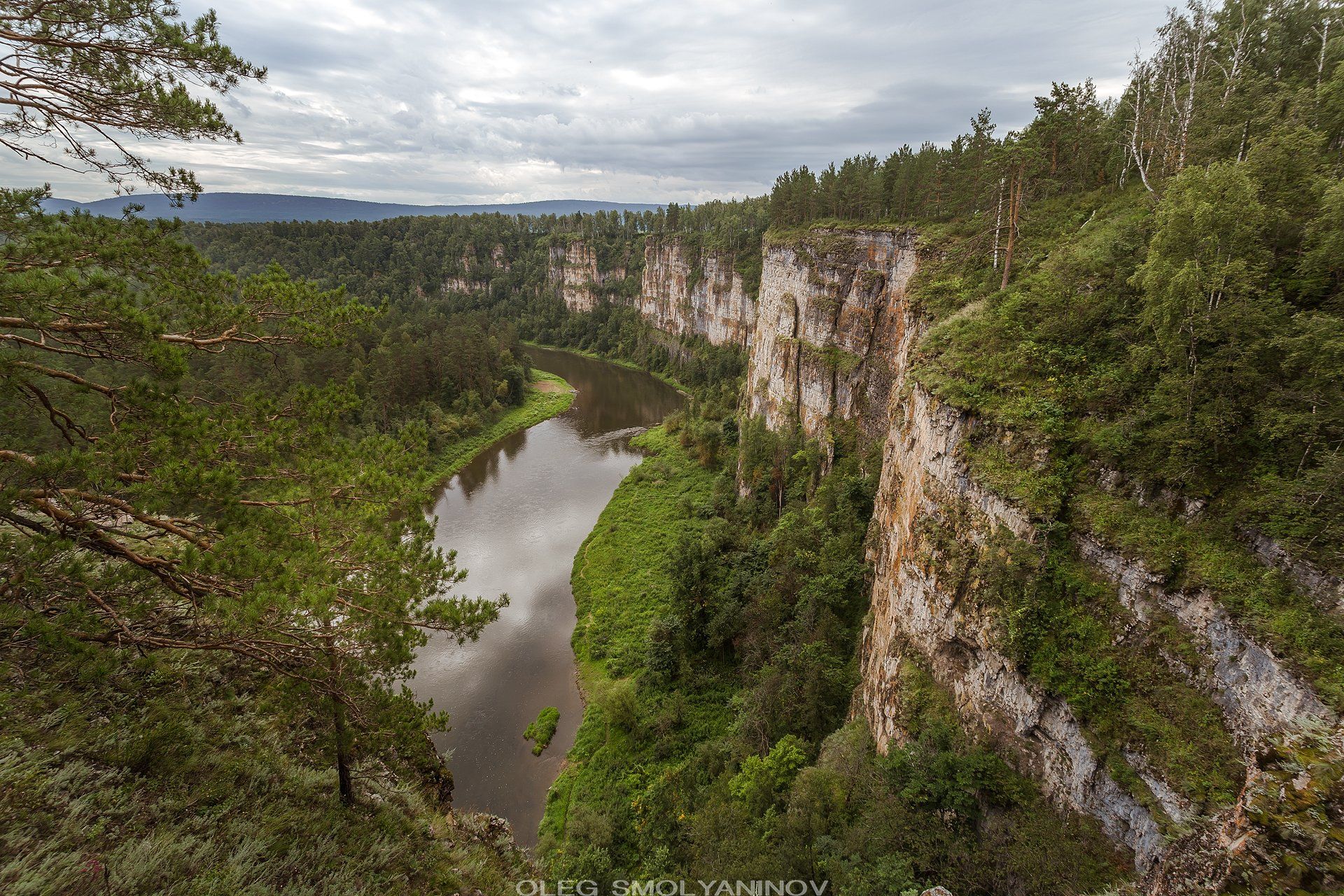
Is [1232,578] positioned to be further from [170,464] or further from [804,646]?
[170,464]

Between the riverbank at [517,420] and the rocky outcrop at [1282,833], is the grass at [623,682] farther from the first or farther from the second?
the rocky outcrop at [1282,833]

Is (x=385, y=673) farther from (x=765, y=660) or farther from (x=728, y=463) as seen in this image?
(x=728, y=463)

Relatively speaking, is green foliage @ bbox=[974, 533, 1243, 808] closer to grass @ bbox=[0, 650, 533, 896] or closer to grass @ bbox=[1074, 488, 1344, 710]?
grass @ bbox=[1074, 488, 1344, 710]

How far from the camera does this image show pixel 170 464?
5926 millimetres

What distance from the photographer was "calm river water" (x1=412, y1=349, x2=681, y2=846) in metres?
19.0

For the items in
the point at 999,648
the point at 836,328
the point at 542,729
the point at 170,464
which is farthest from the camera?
the point at 836,328

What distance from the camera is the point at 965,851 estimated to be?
9.06 meters

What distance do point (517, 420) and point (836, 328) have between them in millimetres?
36834

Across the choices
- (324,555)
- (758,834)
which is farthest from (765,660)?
(324,555)

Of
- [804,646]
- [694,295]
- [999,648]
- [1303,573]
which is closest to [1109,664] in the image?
[999,648]

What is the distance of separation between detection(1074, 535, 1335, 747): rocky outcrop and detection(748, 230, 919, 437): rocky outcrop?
1853 cm

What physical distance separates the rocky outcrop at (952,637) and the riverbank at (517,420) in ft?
90.9

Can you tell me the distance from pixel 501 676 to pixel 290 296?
19.5 meters

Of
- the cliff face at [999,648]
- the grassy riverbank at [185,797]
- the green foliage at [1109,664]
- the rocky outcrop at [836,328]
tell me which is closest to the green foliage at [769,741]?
the cliff face at [999,648]
